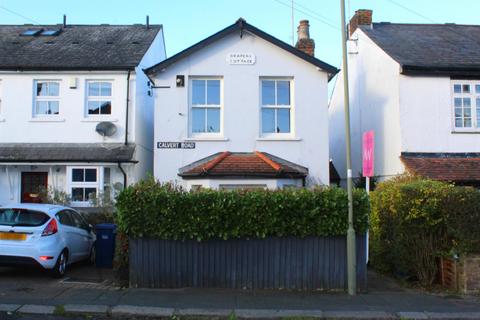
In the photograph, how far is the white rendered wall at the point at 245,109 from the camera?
14805 mm

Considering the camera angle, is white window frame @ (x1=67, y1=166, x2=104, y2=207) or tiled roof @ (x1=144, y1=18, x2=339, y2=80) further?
white window frame @ (x1=67, y1=166, x2=104, y2=207)

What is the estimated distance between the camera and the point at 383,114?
17297 mm

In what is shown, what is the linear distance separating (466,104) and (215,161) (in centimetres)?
875

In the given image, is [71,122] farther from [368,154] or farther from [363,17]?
[363,17]

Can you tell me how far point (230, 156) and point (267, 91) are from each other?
249cm

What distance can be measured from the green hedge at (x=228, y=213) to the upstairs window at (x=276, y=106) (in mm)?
5871

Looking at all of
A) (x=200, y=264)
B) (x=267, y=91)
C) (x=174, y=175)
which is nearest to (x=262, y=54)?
(x=267, y=91)

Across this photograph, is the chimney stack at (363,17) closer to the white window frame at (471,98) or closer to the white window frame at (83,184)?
the white window frame at (471,98)

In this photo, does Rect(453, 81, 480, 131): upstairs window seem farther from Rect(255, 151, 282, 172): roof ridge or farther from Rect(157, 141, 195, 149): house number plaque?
Rect(157, 141, 195, 149): house number plaque

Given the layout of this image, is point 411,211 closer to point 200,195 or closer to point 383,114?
point 200,195

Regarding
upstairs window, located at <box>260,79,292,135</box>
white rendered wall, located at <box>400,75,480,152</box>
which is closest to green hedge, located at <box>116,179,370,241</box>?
upstairs window, located at <box>260,79,292,135</box>

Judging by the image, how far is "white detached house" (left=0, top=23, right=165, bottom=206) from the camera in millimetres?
15734

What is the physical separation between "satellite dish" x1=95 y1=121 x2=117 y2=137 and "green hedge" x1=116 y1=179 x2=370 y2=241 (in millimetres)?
6982

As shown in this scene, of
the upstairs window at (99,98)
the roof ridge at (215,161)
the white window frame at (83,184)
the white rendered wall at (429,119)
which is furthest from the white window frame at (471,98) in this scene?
the white window frame at (83,184)
